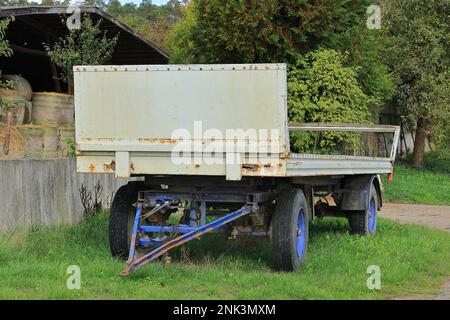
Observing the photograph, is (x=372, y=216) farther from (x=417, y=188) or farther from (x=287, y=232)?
(x=417, y=188)

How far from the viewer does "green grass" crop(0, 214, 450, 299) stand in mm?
7223

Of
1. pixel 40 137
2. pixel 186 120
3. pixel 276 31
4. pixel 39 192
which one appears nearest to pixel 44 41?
pixel 40 137

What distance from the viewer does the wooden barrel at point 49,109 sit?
17.6m

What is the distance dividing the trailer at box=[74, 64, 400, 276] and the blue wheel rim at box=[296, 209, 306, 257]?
0.06 feet

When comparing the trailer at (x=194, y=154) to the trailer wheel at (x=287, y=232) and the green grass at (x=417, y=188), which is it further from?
the green grass at (x=417, y=188)

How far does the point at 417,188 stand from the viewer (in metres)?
22.8

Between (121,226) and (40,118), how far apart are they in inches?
366

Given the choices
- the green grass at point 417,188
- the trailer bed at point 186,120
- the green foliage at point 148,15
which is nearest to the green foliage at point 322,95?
the green grass at point 417,188

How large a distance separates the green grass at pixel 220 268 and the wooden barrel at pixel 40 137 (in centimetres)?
445

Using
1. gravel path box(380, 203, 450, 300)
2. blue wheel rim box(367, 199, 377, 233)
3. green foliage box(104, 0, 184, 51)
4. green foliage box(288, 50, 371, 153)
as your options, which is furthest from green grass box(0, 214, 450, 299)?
green foliage box(104, 0, 184, 51)

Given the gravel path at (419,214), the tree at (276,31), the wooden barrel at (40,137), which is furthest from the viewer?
the tree at (276,31)
